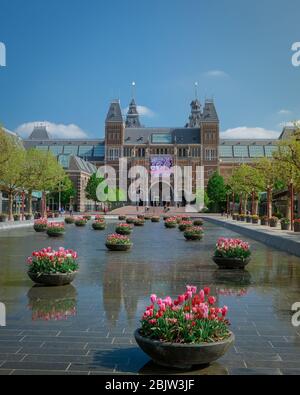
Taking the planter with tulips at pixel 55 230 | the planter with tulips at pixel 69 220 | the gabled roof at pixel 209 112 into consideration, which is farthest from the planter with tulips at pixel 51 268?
the gabled roof at pixel 209 112

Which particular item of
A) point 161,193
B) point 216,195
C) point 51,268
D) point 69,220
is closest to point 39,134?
point 161,193

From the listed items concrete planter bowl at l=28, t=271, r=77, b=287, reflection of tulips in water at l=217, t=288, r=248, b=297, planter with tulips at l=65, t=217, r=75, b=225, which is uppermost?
concrete planter bowl at l=28, t=271, r=77, b=287

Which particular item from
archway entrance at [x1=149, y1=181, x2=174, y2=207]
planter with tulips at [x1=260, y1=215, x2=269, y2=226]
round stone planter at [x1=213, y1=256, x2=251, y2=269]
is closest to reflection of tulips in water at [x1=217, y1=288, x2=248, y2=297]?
round stone planter at [x1=213, y1=256, x2=251, y2=269]

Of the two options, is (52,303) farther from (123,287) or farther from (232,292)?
(232,292)

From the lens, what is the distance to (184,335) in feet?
17.5

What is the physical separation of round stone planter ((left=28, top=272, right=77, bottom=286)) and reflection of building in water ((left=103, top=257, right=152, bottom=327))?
87cm

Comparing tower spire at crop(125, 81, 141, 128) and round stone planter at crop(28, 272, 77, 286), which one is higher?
tower spire at crop(125, 81, 141, 128)

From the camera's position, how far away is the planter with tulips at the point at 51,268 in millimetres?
10766

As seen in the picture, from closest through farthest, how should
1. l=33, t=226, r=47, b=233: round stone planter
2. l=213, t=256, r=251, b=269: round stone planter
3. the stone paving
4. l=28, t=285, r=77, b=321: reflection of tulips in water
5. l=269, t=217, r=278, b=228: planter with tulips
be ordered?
the stone paving
l=28, t=285, r=77, b=321: reflection of tulips in water
l=213, t=256, r=251, b=269: round stone planter
l=33, t=226, r=47, b=233: round stone planter
l=269, t=217, r=278, b=228: planter with tulips

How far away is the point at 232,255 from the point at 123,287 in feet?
13.8

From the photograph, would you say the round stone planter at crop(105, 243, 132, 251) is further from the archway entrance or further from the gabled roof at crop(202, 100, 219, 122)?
the gabled roof at crop(202, 100, 219, 122)

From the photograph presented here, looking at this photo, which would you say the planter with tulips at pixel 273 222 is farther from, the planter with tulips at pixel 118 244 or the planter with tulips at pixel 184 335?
A: the planter with tulips at pixel 184 335

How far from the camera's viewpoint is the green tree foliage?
96.3 m
